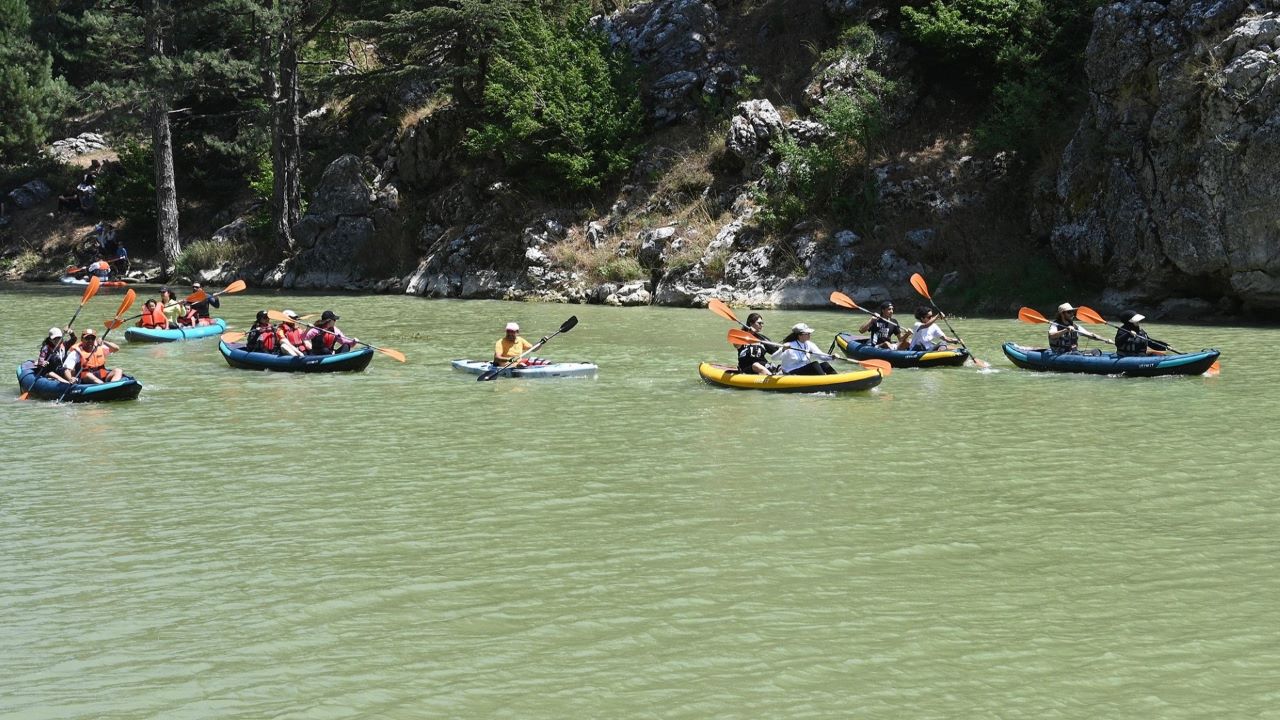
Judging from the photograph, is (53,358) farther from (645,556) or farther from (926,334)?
(926,334)

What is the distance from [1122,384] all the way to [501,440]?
27.6 feet

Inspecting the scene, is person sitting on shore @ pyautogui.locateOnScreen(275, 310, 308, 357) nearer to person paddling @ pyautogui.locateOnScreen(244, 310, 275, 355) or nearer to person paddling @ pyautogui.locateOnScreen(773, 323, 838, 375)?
person paddling @ pyautogui.locateOnScreen(244, 310, 275, 355)

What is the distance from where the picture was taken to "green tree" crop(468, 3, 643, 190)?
32.5m

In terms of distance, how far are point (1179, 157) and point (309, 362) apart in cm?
1566

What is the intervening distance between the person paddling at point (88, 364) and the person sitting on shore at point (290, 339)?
304 cm

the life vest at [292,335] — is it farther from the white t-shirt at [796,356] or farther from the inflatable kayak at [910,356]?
the inflatable kayak at [910,356]

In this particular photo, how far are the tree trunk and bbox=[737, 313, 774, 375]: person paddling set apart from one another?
23571 millimetres

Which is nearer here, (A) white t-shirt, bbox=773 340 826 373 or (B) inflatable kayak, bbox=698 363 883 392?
(B) inflatable kayak, bbox=698 363 883 392

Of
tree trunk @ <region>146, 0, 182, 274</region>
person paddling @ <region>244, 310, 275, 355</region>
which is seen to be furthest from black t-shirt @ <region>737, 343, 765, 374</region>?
tree trunk @ <region>146, 0, 182, 274</region>

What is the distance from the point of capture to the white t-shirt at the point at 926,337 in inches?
725

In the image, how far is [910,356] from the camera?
18141 millimetres

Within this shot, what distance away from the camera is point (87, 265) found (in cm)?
3981

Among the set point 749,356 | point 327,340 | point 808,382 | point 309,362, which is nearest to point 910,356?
point 749,356

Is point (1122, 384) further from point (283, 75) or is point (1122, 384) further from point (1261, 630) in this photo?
point (283, 75)
